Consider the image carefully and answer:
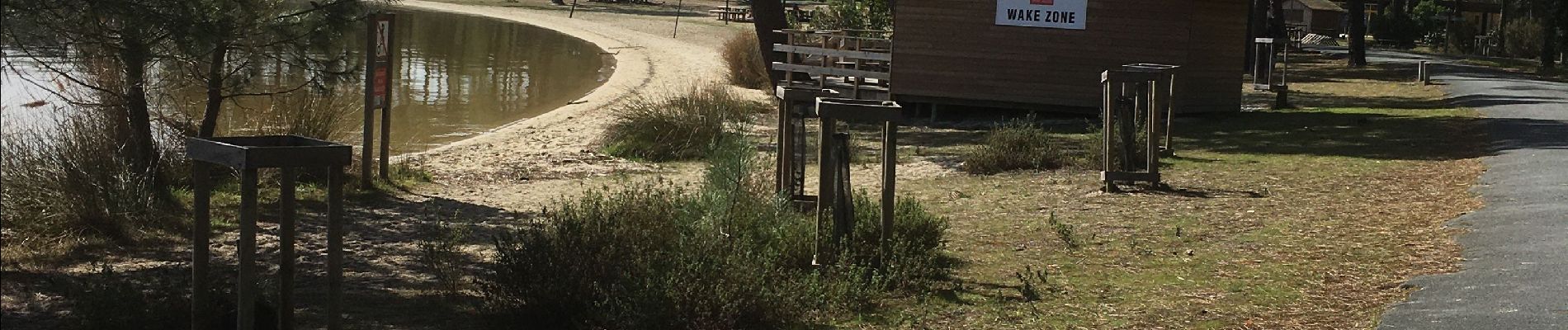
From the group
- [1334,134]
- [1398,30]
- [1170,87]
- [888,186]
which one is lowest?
[1334,134]

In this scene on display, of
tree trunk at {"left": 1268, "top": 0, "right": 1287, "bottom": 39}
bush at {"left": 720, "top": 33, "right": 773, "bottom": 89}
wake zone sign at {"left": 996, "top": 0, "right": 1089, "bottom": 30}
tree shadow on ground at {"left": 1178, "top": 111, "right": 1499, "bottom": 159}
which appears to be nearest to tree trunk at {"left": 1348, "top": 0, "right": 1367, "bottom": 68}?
tree trunk at {"left": 1268, "top": 0, "right": 1287, "bottom": 39}

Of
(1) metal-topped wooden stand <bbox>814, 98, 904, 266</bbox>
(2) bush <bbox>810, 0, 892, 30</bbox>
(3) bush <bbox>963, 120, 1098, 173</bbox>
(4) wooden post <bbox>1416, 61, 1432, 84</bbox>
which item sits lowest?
(3) bush <bbox>963, 120, 1098, 173</bbox>

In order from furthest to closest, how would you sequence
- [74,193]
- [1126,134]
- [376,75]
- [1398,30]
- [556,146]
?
1. [1398,30]
2. [556,146]
3. [1126,134]
4. [376,75]
5. [74,193]

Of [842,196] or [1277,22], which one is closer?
[842,196]

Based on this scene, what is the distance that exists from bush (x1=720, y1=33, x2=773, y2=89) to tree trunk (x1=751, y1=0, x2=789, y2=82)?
234 centimetres

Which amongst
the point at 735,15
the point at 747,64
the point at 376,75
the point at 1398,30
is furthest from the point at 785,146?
the point at 1398,30

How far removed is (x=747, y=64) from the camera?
2759 centimetres

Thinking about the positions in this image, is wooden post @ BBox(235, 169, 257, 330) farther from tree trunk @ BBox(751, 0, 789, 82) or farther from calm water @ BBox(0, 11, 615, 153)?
tree trunk @ BBox(751, 0, 789, 82)

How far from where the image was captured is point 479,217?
36.2 ft

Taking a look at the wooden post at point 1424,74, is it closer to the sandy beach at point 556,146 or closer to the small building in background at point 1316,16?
the sandy beach at point 556,146

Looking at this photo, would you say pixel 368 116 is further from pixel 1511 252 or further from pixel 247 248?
pixel 1511 252

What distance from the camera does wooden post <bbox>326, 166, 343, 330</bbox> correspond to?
527 cm

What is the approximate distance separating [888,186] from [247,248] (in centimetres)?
347

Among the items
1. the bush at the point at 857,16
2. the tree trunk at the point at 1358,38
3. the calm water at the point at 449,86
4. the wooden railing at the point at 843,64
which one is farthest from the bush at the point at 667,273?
the tree trunk at the point at 1358,38
